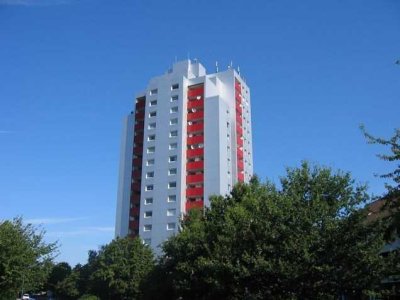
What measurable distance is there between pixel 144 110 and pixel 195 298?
2454 inches

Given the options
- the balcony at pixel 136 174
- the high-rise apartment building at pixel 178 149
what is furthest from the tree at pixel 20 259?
the balcony at pixel 136 174

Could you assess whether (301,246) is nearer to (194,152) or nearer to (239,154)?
(194,152)

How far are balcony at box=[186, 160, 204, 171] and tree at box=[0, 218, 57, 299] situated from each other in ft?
155

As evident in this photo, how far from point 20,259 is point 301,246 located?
20376mm

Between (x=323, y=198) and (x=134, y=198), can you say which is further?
(x=134, y=198)

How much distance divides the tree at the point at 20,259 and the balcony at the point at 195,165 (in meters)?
47.3

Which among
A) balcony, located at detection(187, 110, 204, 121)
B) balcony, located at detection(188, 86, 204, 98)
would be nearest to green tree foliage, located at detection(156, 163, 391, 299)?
balcony, located at detection(187, 110, 204, 121)

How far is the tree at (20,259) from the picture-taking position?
34031mm

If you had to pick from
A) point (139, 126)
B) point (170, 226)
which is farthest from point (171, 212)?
point (139, 126)

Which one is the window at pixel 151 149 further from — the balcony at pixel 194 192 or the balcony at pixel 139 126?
the balcony at pixel 194 192

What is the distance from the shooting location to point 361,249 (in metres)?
24.1

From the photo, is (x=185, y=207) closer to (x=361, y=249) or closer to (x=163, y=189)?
(x=163, y=189)

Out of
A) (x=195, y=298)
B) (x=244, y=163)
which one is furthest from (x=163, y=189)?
(x=195, y=298)

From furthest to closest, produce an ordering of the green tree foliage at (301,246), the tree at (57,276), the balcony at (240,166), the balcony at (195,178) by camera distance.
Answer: the tree at (57,276)
the balcony at (240,166)
the balcony at (195,178)
the green tree foliage at (301,246)
